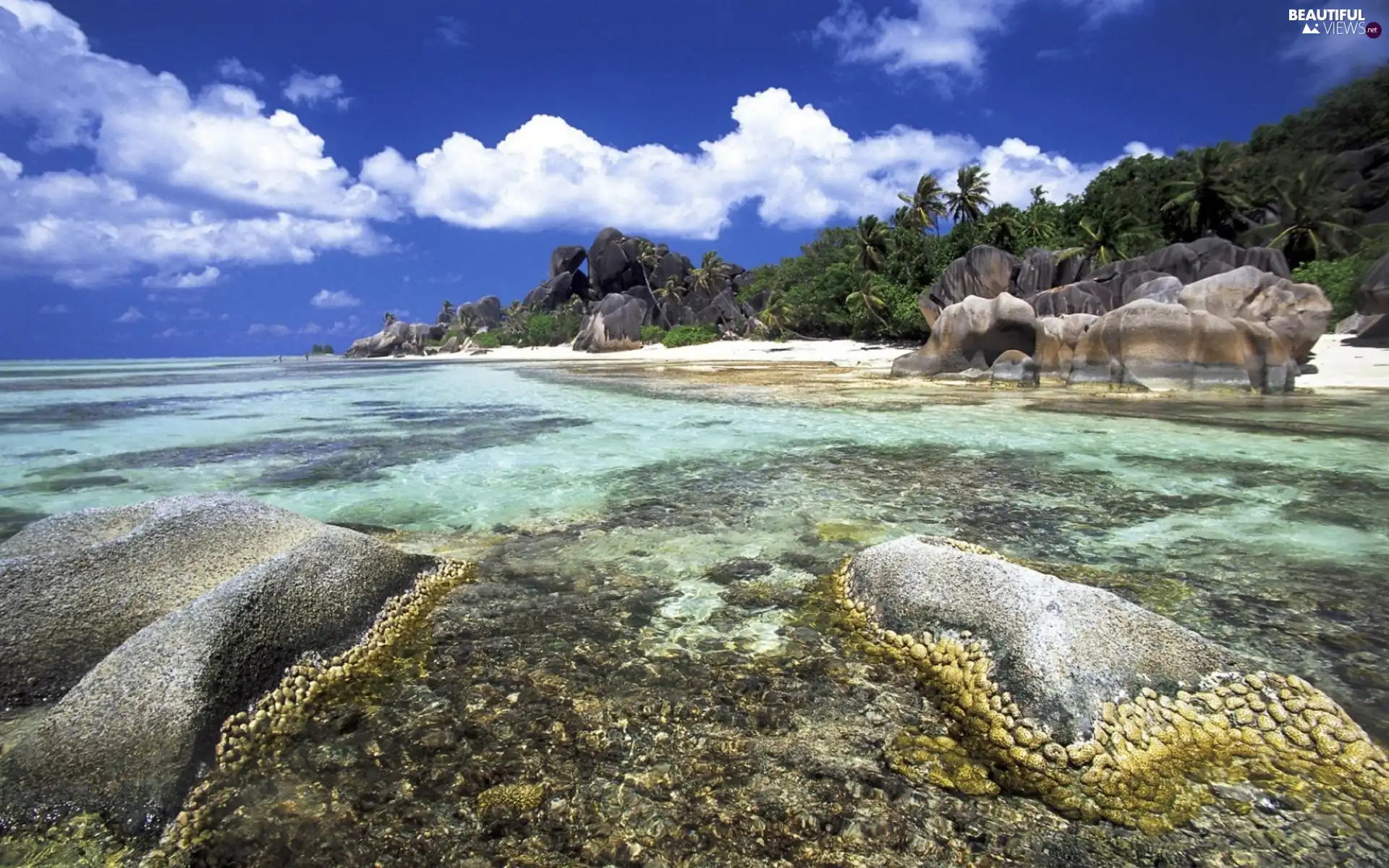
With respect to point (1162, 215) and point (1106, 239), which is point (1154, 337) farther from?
point (1162, 215)

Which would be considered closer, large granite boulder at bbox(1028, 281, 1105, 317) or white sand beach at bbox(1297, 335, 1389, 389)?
white sand beach at bbox(1297, 335, 1389, 389)

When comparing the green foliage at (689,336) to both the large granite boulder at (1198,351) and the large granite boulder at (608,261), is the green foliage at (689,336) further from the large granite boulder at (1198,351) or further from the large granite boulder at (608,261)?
the large granite boulder at (1198,351)

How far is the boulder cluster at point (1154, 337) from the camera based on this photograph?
16234 millimetres

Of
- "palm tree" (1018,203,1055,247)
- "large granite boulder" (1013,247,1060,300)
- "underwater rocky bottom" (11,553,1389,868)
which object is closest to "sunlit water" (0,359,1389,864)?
"underwater rocky bottom" (11,553,1389,868)

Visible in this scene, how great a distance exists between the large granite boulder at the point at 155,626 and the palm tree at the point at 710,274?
7171 centimetres

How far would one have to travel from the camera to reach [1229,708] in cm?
295

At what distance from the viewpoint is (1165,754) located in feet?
9.04

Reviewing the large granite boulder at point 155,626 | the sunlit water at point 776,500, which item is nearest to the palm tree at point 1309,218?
the sunlit water at point 776,500

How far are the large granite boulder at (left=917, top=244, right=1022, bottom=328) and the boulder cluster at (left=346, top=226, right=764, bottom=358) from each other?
88.5 ft

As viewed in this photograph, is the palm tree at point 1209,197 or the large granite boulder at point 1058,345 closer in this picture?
the large granite boulder at point 1058,345

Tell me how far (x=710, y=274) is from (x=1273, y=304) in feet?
198

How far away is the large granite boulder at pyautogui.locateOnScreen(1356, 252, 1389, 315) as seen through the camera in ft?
69.9

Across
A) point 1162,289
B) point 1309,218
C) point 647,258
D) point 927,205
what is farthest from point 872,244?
point 647,258

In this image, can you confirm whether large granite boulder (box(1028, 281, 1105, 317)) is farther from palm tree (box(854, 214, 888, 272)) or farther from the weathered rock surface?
the weathered rock surface
